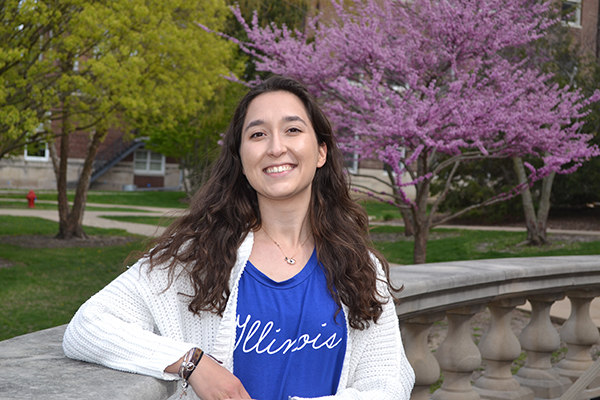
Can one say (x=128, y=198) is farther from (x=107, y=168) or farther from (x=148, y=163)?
(x=148, y=163)

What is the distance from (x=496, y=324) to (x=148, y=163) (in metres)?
34.9

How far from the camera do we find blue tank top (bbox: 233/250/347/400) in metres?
1.94

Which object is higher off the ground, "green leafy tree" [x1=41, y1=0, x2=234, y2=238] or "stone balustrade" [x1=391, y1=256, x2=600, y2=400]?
"green leafy tree" [x1=41, y1=0, x2=234, y2=238]

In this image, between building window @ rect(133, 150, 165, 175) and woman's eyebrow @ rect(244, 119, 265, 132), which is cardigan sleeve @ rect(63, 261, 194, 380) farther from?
building window @ rect(133, 150, 165, 175)

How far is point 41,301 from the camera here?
8453 mm

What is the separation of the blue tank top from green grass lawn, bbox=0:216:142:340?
188 inches

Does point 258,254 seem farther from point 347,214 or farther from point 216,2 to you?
point 216,2

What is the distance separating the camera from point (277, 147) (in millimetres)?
2096

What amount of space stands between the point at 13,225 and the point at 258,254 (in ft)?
→ 51.8

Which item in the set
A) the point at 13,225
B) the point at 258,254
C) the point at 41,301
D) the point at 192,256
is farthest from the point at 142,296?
the point at 13,225

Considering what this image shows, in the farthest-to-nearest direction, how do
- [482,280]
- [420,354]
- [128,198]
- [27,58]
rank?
[128,198], [27,58], [482,280], [420,354]

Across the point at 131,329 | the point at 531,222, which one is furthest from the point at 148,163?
the point at 131,329

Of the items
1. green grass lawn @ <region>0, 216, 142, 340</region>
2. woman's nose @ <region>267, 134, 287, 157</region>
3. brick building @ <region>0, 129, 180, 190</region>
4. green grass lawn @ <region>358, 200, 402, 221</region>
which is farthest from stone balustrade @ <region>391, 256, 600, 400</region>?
brick building @ <region>0, 129, 180, 190</region>

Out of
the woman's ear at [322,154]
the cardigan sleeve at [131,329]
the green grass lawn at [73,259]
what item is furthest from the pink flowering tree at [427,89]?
the cardigan sleeve at [131,329]
